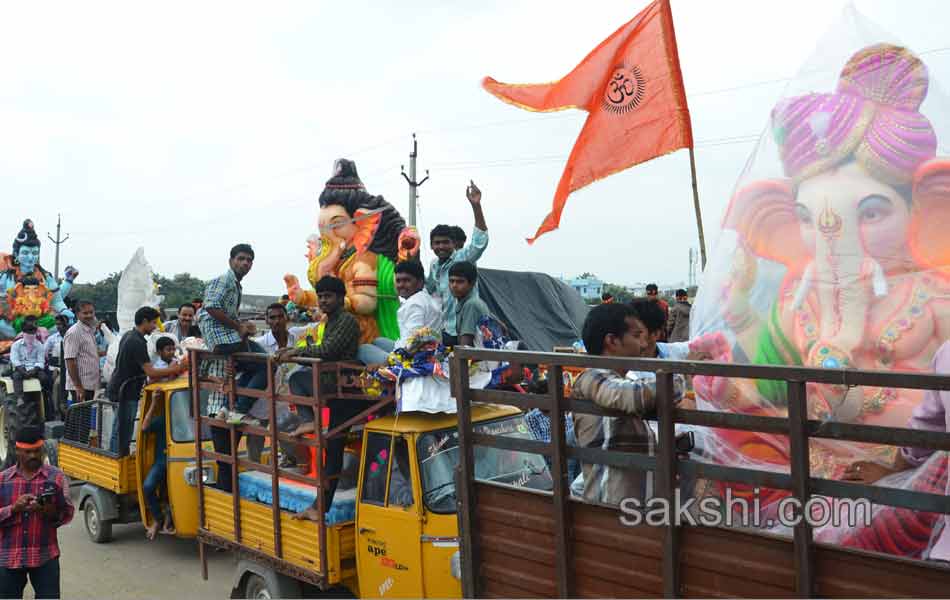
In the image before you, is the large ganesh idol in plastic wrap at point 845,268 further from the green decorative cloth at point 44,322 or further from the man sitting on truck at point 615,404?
the green decorative cloth at point 44,322

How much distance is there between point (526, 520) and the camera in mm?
3197

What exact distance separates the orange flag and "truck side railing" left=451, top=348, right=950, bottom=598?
2418 mm

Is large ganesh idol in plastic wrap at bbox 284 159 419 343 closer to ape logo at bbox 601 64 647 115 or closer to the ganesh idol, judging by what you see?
ape logo at bbox 601 64 647 115

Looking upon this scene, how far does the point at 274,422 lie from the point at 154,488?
235 cm

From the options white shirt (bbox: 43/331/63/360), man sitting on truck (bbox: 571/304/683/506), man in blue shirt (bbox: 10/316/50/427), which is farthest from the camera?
white shirt (bbox: 43/331/63/360)

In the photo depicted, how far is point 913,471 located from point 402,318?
3103 mm

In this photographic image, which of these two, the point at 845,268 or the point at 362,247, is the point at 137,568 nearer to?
the point at 362,247

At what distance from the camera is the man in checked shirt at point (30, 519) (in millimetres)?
4523

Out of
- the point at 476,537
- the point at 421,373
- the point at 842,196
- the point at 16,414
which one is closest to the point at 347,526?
the point at 421,373

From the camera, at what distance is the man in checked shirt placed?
452 centimetres

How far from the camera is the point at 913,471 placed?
2.64m

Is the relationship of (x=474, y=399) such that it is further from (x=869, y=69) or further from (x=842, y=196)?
(x=869, y=69)

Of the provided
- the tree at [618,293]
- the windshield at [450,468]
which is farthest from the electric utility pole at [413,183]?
the windshield at [450,468]

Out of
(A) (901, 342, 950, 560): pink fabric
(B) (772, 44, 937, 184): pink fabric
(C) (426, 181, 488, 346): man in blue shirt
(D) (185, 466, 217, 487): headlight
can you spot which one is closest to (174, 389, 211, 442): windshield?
(D) (185, 466, 217, 487): headlight
